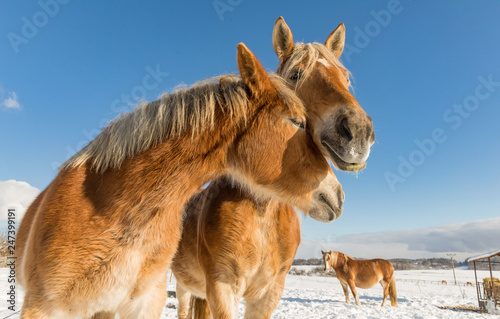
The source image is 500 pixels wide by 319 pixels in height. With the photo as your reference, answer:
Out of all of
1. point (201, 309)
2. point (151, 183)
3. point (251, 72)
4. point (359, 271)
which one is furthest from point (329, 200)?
point (359, 271)

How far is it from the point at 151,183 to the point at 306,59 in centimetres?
219

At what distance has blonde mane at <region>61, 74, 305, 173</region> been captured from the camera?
2.15 metres

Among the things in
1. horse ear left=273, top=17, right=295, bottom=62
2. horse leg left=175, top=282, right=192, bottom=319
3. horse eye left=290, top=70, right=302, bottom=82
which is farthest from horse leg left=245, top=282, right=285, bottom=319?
Result: horse ear left=273, top=17, right=295, bottom=62

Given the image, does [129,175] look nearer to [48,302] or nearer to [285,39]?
[48,302]

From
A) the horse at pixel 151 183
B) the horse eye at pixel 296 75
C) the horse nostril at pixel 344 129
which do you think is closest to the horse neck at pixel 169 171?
the horse at pixel 151 183

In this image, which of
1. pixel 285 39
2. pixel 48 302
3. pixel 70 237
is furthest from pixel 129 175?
pixel 285 39

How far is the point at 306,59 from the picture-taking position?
324 cm

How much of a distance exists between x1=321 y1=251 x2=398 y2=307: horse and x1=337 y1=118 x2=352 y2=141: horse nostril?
1426 cm

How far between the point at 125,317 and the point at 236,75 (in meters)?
2.16

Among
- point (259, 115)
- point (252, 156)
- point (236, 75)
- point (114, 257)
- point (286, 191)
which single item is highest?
point (236, 75)

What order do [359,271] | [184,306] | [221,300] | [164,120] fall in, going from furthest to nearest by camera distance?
[359,271] → [184,306] → [221,300] → [164,120]

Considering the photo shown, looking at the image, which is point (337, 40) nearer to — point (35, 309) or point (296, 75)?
point (296, 75)

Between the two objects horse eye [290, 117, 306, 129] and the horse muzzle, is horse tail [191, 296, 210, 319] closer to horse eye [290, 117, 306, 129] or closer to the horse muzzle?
the horse muzzle

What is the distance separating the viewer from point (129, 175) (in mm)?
2086
